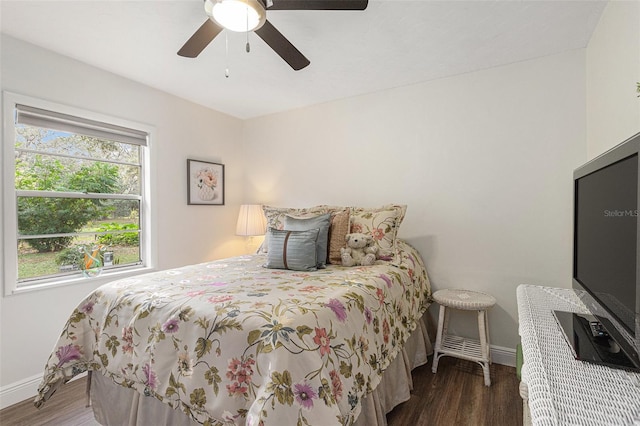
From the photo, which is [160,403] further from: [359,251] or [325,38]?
[325,38]

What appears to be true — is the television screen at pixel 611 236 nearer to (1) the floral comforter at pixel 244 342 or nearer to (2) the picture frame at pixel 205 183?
(1) the floral comforter at pixel 244 342

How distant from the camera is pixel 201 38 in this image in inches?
64.9

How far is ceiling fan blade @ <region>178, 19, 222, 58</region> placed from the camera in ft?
5.14

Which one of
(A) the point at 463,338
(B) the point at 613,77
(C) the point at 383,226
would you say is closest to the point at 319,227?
(C) the point at 383,226

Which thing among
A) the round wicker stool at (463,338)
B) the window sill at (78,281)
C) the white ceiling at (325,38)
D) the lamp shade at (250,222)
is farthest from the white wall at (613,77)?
the window sill at (78,281)

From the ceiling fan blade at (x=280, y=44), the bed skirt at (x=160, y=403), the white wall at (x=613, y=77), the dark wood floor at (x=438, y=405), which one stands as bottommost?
the dark wood floor at (x=438, y=405)

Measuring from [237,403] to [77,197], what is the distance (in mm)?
2290

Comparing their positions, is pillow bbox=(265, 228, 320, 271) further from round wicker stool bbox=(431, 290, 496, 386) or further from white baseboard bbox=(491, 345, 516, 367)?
white baseboard bbox=(491, 345, 516, 367)

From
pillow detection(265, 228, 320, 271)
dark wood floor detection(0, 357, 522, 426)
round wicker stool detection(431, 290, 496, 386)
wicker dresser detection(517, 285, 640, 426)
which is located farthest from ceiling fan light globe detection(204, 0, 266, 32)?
dark wood floor detection(0, 357, 522, 426)

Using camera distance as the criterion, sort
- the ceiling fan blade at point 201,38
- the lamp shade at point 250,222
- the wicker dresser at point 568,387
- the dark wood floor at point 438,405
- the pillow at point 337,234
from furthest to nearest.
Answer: the lamp shade at point 250,222
the pillow at point 337,234
the dark wood floor at point 438,405
the ceiling fan blade at point 201,38
the wicker dresser at point 568,387

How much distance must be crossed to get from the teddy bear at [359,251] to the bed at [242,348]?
204mm

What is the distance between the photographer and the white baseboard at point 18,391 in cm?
192

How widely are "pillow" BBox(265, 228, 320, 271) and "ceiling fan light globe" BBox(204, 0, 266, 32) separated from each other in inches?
52.3

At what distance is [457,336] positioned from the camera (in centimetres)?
254
